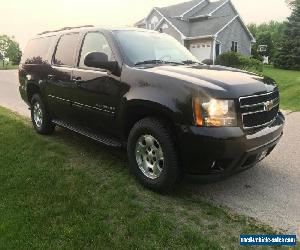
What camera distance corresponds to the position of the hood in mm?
4195

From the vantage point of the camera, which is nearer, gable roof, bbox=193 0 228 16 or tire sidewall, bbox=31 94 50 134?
tire sidewall, bbox=31 94 50 134

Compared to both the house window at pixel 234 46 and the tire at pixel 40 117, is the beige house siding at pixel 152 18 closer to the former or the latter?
the house window at pixel 234 46

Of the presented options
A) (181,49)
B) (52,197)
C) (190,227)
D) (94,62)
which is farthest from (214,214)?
(181,49)

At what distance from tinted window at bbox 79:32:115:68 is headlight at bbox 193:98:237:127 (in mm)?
1699

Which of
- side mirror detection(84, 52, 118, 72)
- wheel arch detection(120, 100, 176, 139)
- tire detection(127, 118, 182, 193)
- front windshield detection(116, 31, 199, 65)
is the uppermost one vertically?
front windshield detection(116, 31, 199, 65)

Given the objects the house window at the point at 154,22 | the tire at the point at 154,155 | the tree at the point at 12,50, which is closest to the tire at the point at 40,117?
the tire at the point at 154,155

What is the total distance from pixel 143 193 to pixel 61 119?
257 centimetres

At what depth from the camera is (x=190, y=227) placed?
156 inches

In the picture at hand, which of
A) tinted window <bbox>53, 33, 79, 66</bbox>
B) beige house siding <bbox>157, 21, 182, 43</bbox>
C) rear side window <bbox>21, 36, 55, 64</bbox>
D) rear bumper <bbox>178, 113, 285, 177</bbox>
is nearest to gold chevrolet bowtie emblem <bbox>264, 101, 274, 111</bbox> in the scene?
rear bumper <bbox>178, 113, 285, 177</bbox>

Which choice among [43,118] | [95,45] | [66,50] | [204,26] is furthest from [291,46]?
[95,45]

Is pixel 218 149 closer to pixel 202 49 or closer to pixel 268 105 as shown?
pixel 268 105

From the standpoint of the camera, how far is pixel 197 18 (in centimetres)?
4178

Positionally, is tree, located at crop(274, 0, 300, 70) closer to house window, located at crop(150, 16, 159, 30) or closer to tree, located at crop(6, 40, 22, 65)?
house window, located at crop(150, 16, 159, 30)

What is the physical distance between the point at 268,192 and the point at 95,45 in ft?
10.6
